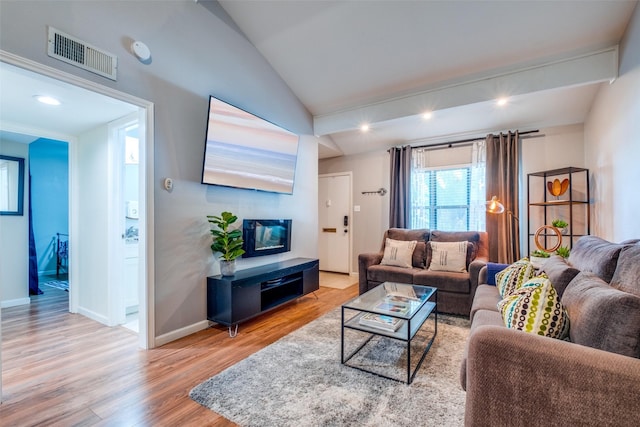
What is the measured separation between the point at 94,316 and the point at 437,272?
12.5 feet

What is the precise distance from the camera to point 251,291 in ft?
9.37

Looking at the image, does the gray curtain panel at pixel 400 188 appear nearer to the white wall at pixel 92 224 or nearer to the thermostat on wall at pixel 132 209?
the thermostat on wall at pixel 132 209

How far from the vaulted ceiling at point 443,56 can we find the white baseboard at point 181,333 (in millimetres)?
3066

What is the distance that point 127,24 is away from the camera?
87.8 inches

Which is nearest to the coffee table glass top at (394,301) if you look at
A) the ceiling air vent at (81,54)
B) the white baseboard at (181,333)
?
the white baseboard at (181,333)

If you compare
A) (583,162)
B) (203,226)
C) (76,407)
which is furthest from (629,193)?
(76,407)

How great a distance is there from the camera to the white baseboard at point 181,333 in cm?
244

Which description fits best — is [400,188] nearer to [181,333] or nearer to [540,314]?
[540,314]

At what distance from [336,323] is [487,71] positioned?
3088 mm

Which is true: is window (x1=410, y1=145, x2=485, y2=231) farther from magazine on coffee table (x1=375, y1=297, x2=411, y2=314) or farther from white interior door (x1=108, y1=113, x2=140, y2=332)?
white interior door (x1=108, y1=113, x2=140, y2=332)

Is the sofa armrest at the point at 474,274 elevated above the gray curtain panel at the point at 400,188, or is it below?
below

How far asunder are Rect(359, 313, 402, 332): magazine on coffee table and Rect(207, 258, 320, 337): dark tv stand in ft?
3.96

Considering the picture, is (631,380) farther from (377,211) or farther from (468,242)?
(377,211)

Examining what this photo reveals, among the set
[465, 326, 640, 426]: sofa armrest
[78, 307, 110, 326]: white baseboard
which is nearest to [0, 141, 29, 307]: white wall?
[78, 307, 110, 326]: white baseboard
